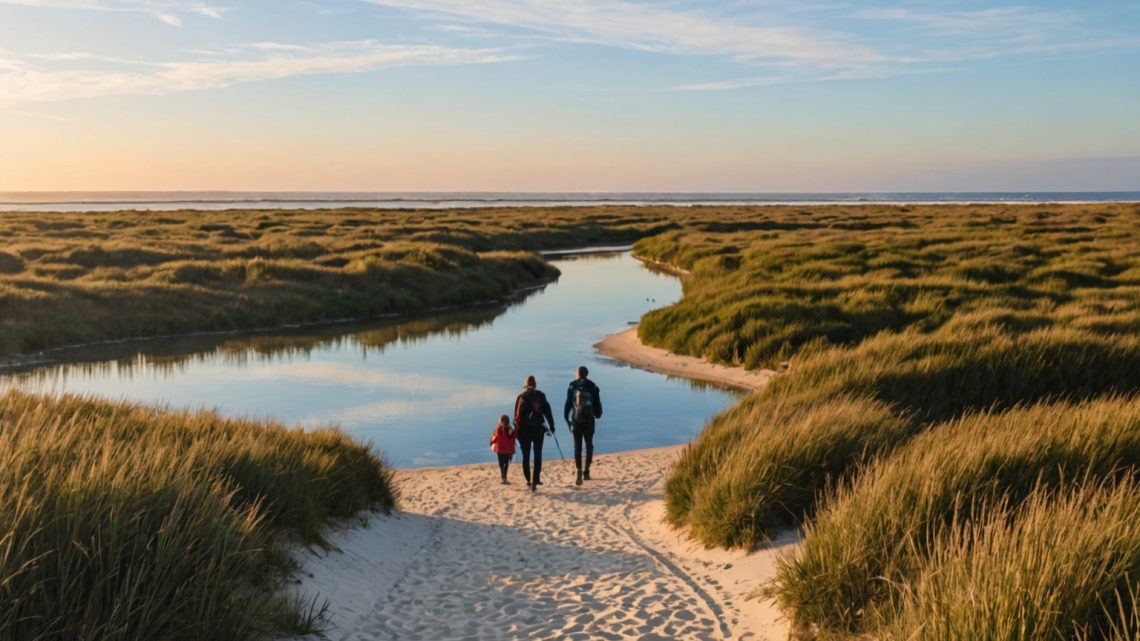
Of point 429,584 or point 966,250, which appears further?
point 966,250

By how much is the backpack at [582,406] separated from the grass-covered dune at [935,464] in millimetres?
2334

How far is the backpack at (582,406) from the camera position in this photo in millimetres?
15766

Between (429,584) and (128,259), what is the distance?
40.1 metres

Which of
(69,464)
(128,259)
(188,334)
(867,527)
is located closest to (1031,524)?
(867,527)

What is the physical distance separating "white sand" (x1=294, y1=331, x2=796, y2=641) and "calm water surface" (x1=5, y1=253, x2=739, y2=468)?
13.2ft

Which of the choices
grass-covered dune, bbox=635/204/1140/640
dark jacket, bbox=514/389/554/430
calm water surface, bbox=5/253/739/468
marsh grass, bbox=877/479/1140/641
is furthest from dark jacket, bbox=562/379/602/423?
marsh grass, bbox=877/479/1140/641

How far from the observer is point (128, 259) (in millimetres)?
45062

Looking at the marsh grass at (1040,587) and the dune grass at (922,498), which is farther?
the dune grass at (922,498)

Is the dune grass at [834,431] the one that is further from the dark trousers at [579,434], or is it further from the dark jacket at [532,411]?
the dark jacket at [532,411]

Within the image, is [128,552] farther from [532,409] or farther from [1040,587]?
[532,409]

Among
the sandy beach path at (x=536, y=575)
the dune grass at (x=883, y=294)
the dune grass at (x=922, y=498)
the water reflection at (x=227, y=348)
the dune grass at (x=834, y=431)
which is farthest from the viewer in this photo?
the water reflection at (x=227, y=348)

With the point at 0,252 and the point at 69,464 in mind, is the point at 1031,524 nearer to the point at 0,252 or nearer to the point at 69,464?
the point at 69,464

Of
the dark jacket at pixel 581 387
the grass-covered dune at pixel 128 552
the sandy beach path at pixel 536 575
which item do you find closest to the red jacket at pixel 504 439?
the dark jacket at pixel 581 387

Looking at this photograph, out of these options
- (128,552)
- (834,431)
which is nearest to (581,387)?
(834,431)
